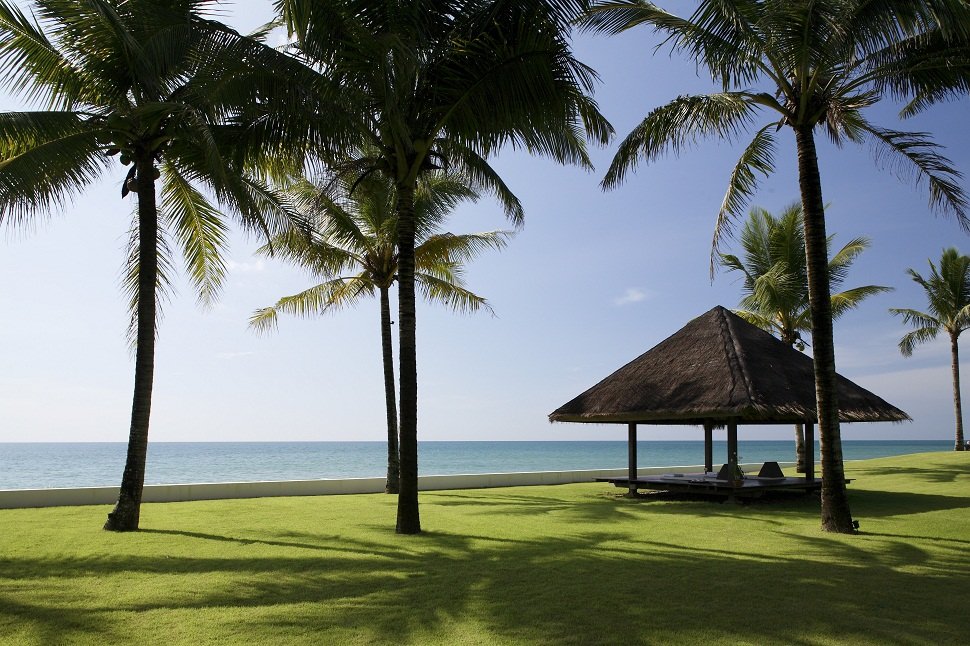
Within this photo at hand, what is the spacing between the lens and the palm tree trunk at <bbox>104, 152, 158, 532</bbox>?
917cm

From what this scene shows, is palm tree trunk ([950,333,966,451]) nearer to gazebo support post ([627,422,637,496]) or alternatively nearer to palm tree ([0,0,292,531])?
gazebo support post ([627,422,637,496])

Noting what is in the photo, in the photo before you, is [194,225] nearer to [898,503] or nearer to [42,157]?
[42,157]

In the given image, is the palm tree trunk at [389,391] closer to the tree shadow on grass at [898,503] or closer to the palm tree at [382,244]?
the palm tree at [382,244]

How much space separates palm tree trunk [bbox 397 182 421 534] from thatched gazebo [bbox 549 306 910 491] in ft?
18.0

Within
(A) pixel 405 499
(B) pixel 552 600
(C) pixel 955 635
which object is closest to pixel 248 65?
(A) pixel 405 499

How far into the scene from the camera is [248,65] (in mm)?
7945

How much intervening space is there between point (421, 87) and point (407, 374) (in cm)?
332

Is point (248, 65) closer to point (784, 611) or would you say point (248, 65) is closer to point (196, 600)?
point (196, 600)

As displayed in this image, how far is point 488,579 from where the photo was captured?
20.3ft

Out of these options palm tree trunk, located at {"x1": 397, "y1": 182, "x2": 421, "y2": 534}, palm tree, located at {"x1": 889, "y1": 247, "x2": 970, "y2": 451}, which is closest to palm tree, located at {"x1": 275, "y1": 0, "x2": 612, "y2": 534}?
palm tree trunk, located at {"x1": 397, "y1": 182, "x2": 421, "y2": 534}

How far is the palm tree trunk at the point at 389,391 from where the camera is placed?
15477 millimetres

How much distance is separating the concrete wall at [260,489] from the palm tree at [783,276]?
18.6 ft

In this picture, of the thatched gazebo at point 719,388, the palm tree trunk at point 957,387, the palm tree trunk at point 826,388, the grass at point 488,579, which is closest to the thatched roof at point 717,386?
the thatched gazebo at point 719,388

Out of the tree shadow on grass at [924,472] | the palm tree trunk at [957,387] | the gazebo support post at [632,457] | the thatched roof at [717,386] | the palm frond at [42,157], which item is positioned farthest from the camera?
the palm tree trunk at [957,387]
